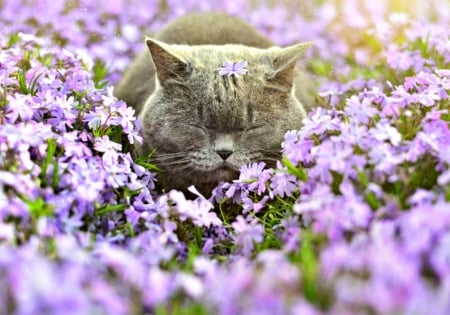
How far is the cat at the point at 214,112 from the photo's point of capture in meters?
2.74

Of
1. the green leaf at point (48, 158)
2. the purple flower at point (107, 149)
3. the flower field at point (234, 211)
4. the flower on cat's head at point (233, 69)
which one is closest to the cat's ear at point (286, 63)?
the flower on cat's head at point (233, 69)

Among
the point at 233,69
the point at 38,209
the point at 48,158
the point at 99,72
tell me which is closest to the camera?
the point at 38,209

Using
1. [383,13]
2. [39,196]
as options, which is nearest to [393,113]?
[39,196]

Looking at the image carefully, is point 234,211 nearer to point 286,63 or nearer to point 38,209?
point 286,63

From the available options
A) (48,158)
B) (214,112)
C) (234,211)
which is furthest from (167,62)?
(48,158)

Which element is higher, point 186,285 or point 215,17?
point 215,17

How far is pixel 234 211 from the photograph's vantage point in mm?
2812

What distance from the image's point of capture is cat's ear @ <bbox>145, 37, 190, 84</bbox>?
2.82m

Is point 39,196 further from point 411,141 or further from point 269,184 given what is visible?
point 411,141

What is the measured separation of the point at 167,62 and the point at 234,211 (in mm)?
763

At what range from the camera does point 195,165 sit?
2.78 meters

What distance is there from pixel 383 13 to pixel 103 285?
417 cm

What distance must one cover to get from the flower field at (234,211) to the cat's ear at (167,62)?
0.92 feet

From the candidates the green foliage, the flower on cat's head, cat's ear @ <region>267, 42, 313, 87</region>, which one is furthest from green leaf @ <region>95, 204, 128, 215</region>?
the green foliage
